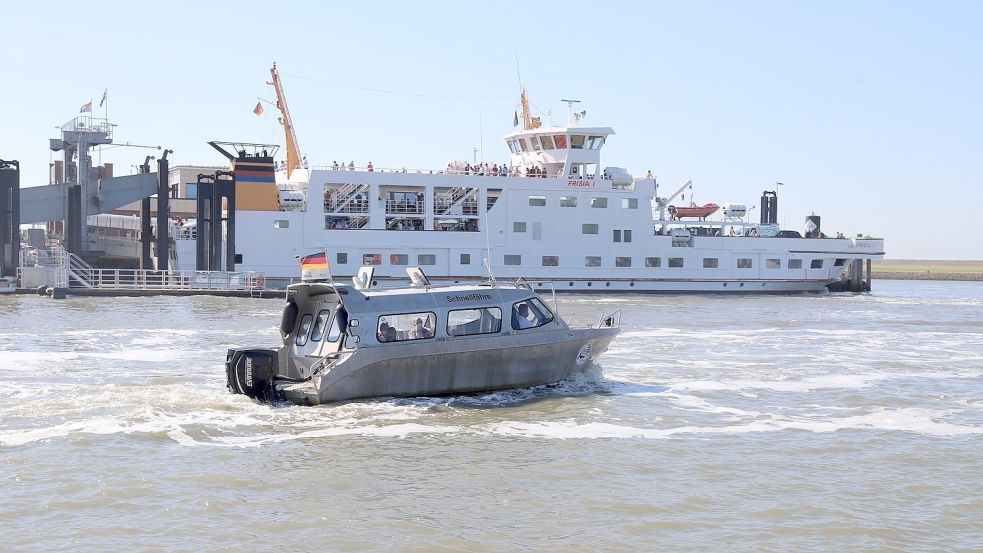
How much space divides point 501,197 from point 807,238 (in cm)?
1667

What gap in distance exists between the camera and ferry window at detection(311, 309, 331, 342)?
1560 cm

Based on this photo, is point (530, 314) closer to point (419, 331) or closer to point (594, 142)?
point (419, 331)

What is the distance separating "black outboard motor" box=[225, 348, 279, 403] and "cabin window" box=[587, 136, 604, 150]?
108 ft

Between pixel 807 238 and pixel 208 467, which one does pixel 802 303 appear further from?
pixel 208 467

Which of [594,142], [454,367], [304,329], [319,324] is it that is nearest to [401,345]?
[454,367]

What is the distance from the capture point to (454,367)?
1545 centimetres

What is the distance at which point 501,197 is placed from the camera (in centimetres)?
4494

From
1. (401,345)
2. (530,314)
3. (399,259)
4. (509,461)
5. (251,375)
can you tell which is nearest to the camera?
(509,461)

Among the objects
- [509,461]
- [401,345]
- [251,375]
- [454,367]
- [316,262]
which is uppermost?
[316,262]

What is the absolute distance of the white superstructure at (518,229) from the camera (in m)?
43.1

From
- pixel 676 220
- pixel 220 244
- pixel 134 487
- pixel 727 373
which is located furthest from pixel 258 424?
pixel 676 220

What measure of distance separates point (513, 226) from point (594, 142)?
577 cm

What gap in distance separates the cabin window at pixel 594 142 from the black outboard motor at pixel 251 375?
33039 mm

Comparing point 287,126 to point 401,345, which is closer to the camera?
point 401,345
